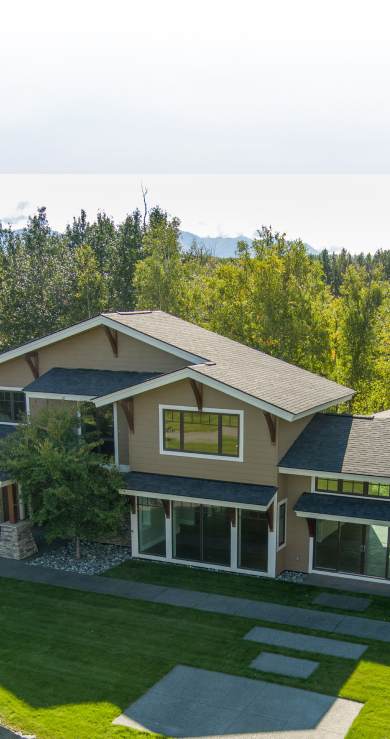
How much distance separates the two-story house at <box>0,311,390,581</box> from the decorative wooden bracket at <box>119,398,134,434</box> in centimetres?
4

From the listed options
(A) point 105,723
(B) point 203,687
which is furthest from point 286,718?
(A) point 105,723

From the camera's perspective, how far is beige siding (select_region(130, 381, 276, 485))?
22.2m

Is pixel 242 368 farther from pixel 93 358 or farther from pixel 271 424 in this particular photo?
pixel 93 358

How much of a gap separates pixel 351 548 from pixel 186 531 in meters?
5.42

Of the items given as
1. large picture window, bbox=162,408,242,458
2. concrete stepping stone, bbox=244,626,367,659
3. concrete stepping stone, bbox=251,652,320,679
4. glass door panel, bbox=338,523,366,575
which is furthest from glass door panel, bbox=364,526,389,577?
concrete stepping stone, bbox=251,652,320,679

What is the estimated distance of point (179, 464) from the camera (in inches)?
930

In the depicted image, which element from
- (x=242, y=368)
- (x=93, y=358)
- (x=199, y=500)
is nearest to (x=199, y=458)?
(x=199, y=500)

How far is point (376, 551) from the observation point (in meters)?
21.8

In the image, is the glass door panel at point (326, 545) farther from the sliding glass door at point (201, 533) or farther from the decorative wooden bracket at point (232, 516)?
the sliding glass door at point (201, 533)

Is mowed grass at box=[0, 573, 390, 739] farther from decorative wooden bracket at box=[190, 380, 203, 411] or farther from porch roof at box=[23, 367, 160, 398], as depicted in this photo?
porch roof at box=[23, 367, 160, 398]

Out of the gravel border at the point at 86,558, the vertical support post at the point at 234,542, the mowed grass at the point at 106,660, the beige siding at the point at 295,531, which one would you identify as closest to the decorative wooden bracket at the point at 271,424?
the beige siding at the point at 295,531

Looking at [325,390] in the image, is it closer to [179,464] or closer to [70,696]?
[179,464]

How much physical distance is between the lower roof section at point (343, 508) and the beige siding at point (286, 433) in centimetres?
162

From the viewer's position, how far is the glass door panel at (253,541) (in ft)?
74.0
